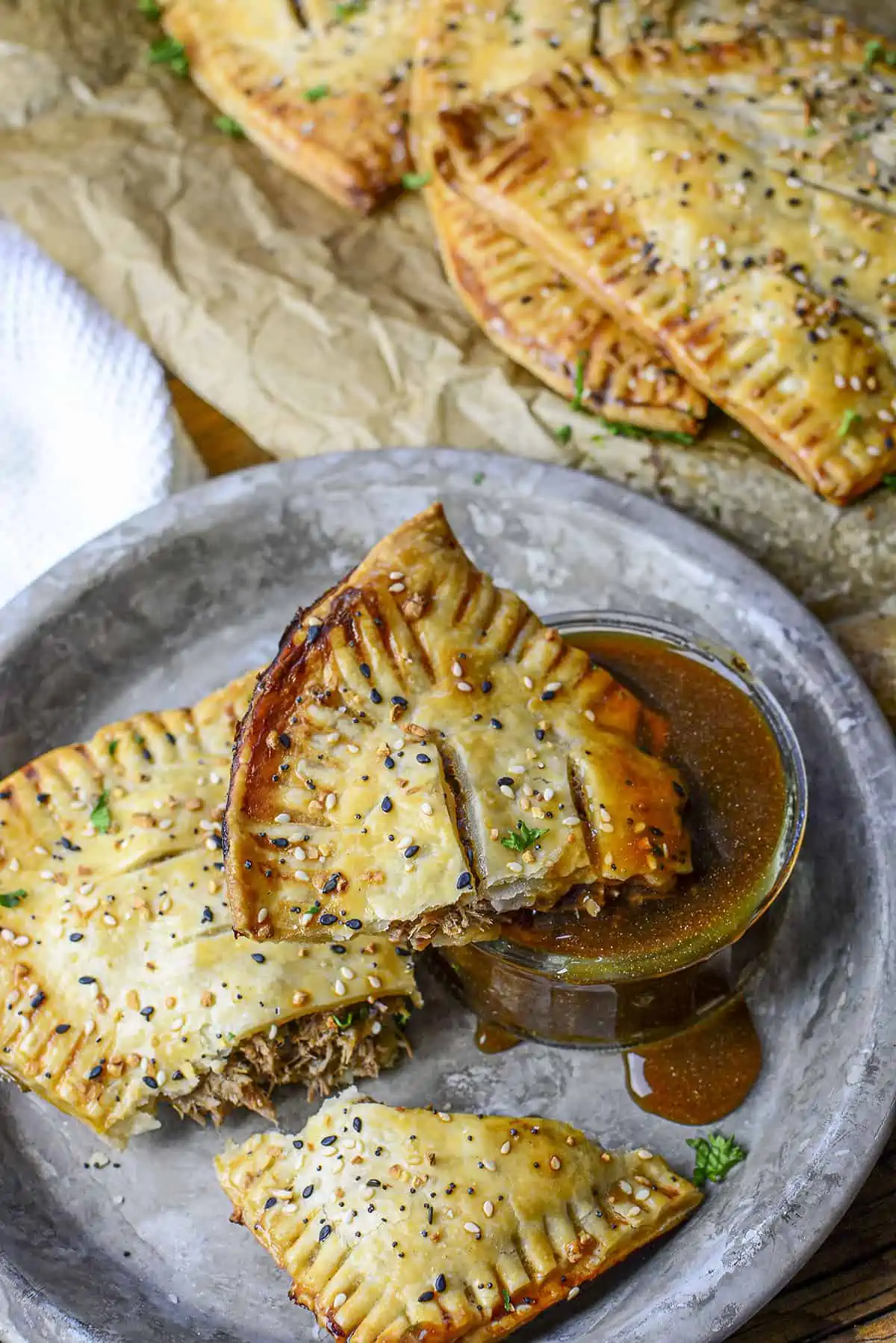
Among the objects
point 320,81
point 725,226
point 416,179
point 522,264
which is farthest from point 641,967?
point 320,81

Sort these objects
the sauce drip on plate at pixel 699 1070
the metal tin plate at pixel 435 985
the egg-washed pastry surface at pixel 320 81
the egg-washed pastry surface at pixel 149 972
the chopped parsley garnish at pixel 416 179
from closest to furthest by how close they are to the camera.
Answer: the metal tin plate at pixel 435 985 → the egg-washed pastry surface at pixel 149 972 → the sauce drip on plate at pixel 699 1070 → the chopped parsley garnish at pixel 416 179 → the egg-washed pastry surface at pixel 320 81

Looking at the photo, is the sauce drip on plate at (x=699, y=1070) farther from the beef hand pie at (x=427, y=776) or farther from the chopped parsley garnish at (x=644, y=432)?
the chopped parsley garnish at (x=644, y=432)

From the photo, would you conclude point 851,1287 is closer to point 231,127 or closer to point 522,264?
point 522,264

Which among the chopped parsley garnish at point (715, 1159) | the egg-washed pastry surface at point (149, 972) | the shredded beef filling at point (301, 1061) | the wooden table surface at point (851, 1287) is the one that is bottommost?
the wooden table surface at point (851, 1287)

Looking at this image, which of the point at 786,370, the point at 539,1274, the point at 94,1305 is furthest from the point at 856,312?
the point at 94,1305

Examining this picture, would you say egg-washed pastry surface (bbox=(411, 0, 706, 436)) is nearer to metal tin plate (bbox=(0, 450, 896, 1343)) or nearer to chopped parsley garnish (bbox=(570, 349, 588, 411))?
chopped parsley garnish (bbox=(570, 349, 588, 411))

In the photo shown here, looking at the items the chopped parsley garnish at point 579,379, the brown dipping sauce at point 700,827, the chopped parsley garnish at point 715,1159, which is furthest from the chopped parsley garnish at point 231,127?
the chopped parsley garnish at point 715,1159
